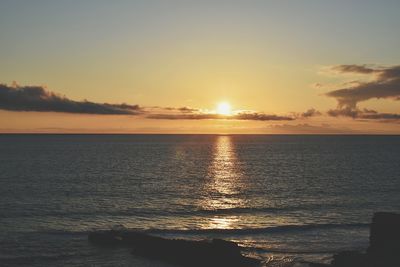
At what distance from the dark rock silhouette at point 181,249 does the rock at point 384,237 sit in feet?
30.3

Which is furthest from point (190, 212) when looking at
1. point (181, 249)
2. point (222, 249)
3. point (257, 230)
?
point (222, 249)

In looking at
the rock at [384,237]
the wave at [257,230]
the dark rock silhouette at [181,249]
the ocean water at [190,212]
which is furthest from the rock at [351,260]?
the wave at [257,230]

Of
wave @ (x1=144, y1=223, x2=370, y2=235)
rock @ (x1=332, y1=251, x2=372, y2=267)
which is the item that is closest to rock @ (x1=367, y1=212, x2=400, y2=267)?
rock @ (x1=332, y1=251, x2=372, y2=267)

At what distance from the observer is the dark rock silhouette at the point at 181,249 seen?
131 ft

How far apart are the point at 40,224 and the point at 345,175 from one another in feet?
255

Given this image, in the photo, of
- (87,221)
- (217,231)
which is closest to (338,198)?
(217,231)

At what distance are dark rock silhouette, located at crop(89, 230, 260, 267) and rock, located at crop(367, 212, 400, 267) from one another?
30.3 feet

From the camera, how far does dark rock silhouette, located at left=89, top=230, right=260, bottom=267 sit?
4006 cm

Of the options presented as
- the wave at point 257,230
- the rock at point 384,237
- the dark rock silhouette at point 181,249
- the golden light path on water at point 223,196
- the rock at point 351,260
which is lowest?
the golden light path on water at point 223,196

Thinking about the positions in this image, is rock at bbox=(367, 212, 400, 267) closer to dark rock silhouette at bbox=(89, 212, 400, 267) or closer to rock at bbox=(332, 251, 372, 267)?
dark rock silhouette at bbox=(89, 212, 400, 267)

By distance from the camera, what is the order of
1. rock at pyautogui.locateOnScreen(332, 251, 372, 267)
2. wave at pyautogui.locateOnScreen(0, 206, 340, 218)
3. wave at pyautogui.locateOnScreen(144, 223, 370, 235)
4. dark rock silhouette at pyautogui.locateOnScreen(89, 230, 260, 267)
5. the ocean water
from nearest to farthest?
rock at pyautogui.locateOnScreen(332, 251, 372, 267), dark rock silhouette at pyautogui.locateOnScreen(89, 230, 260, 267), the ocean water, wave at pyautogui.locateOnScreen(144, 223, 370, 235), wave at pyautogui.locateOnScreen(0, 206, 340, 218)

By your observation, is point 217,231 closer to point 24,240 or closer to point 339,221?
point 339,221

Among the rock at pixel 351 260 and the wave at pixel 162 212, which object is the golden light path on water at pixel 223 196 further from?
the rock at pixel 351 260

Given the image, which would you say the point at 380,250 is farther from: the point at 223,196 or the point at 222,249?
the point at 223,196
